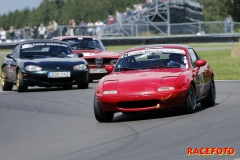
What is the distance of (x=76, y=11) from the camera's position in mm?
115688

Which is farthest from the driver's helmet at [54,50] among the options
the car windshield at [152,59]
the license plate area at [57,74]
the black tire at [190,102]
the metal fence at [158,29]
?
the metal fence at [158,29]

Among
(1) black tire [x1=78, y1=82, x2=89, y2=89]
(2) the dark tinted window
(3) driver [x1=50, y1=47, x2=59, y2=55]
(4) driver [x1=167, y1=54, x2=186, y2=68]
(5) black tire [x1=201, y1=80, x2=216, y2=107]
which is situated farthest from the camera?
(3) driver [x1=50, y1=47, x2=59, y2=55]

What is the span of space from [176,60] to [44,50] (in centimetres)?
793

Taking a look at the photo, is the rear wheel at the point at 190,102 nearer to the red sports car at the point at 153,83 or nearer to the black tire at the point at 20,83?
the red sports car at the point at 153,83

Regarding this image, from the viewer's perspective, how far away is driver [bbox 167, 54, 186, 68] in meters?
12.3

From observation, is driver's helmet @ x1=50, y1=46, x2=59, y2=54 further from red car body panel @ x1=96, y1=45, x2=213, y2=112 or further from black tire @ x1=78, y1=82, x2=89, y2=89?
red car body panel @ x1=96, y1=45, x2=213, y2=112

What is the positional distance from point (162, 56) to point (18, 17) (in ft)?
445

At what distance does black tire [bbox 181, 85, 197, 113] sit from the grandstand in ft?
121

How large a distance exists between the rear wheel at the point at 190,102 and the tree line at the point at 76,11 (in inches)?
2127

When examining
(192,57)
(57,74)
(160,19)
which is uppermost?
(192,57)

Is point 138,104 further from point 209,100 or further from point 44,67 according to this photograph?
point 44,67

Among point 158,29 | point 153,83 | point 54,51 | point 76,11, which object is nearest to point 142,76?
point 153,83

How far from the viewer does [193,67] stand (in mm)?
12430

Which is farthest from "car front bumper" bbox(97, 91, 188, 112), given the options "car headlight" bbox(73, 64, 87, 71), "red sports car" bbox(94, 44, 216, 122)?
"car headlight" bbox(73, 64, 87, 71)
